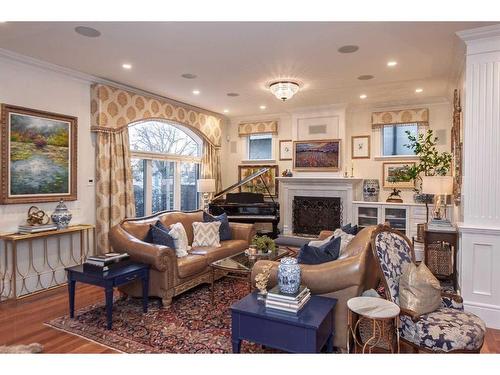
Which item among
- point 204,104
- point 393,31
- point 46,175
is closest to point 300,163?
point 204,104

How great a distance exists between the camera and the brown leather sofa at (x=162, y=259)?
145 inches

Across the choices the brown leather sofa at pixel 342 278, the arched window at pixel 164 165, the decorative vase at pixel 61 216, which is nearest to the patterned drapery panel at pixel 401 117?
the arched window at pixel 164 165

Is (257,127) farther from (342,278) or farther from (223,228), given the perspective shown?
(342,278)

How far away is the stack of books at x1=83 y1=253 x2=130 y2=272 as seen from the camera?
10.8 ft

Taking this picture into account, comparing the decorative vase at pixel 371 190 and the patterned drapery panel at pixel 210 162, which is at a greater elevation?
the patterned drapery panel at pixel 210 162

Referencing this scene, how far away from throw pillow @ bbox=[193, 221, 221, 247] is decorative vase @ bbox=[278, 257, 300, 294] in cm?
244

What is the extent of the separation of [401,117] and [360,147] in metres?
0.97

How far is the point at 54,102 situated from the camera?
4516mm

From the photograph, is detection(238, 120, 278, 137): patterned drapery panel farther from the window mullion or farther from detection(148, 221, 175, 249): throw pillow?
detection(148, 221, 175, 249): throw pillow

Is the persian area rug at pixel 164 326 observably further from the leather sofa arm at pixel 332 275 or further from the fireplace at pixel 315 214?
the fireplace at pixel 315 214

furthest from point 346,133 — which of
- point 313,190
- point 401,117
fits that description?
point 313,190

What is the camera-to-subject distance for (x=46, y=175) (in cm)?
439

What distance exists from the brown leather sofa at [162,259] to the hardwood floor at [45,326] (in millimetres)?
676

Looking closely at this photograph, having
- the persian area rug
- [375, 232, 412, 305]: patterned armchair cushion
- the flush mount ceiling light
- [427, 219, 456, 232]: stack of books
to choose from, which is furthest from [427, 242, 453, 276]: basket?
the flush mount ceiling light
